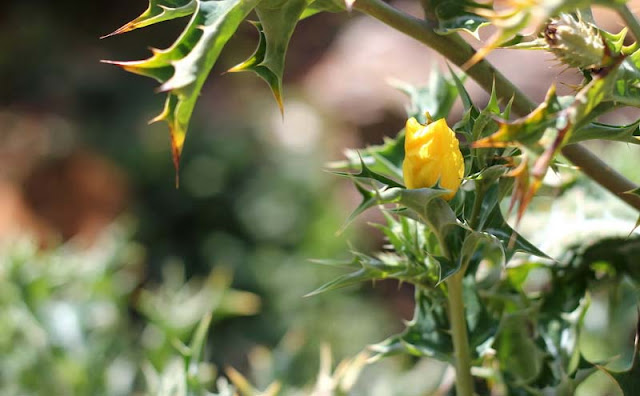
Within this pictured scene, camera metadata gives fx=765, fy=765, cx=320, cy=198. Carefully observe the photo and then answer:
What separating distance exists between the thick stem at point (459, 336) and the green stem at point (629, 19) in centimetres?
26

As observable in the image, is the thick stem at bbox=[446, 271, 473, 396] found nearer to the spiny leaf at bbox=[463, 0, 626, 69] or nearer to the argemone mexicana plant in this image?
the argemone mexicana plant

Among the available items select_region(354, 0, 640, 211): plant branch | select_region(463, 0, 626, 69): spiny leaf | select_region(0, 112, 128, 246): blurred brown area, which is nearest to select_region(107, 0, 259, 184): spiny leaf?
select_region(354, 0, 640, 211): plant branch

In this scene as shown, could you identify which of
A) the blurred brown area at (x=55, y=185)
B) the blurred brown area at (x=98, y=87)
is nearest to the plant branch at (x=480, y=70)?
the blurred brown area at (x=98, y=87)

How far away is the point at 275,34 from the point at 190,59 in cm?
10

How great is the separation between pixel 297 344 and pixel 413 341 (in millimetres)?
635

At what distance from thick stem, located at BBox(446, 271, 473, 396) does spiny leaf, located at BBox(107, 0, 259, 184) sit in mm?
286

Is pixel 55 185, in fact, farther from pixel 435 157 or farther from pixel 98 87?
pixel 435 157

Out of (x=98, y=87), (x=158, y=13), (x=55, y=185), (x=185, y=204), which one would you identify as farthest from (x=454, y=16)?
(x=98, y=87)

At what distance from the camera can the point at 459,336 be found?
2.44 feet

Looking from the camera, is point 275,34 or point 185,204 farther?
point 185,204

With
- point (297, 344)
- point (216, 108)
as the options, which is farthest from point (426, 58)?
point (297, 344)

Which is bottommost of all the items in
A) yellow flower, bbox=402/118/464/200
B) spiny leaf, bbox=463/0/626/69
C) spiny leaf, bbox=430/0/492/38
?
yellow flower, bbox=402/118/464/200

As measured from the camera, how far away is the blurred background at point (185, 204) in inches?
65.2

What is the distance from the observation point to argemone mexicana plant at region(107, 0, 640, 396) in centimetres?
57
